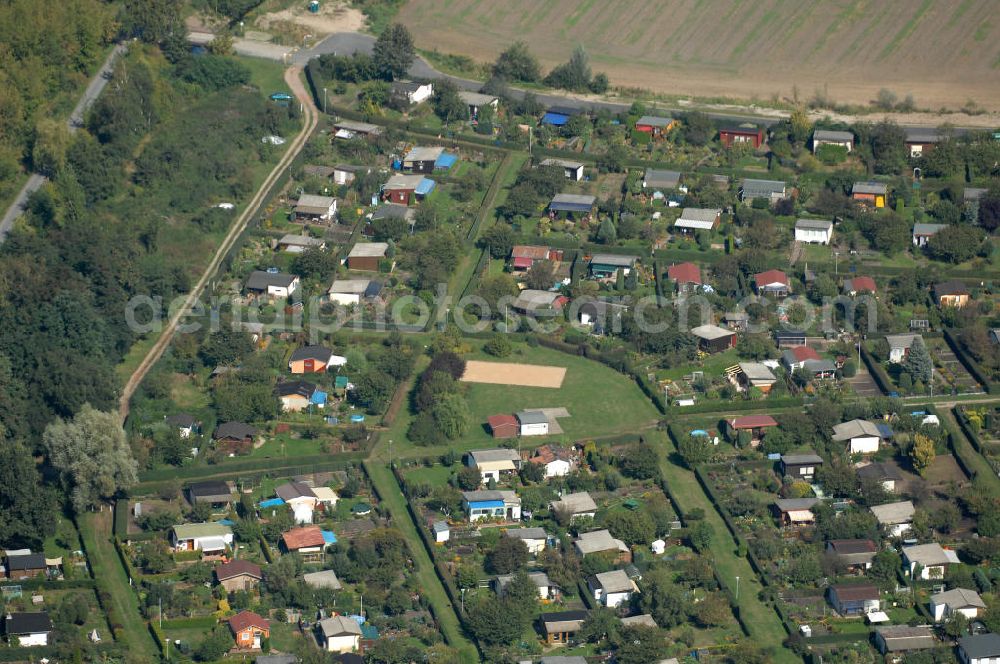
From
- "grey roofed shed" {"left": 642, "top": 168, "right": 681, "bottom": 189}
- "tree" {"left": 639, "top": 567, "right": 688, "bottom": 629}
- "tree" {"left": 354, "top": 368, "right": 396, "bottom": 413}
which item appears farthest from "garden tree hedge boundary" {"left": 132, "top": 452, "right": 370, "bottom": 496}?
"grey roofed shed" {"left": 642, "top": 168, "right": 681, "bottom": 189}

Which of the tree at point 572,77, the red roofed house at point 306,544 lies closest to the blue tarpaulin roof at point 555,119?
the tree at point 572,77

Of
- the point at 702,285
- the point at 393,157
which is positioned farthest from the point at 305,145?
the point at 702,285

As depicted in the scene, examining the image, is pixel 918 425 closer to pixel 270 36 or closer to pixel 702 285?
pixel 702 285

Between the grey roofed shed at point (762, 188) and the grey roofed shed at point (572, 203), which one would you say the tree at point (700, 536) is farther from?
the grey roofed shed at point (762, 188)

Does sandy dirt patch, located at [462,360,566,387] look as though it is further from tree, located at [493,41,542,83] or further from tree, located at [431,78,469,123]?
tree, located at [493,41,542,83]


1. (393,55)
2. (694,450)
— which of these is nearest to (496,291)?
(694,450)

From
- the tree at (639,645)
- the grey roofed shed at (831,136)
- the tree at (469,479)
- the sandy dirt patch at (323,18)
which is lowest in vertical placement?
the tree at (639,645)
